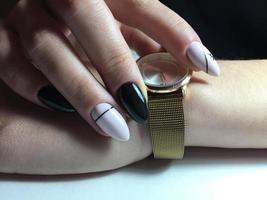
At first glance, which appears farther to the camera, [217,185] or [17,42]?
[17,42]

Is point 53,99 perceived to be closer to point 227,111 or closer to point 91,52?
Result: point 91,52

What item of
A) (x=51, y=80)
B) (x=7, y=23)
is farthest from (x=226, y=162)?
(x=7, y=23)

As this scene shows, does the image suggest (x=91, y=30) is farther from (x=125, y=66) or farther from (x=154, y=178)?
(x=154, y=178)

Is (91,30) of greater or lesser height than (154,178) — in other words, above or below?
above

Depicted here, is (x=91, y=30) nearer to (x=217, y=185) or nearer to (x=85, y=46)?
(x=85, y=46)

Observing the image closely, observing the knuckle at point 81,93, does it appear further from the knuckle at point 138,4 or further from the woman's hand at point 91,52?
the knuckle at point 138,4

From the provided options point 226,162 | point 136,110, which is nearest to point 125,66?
point 136,110

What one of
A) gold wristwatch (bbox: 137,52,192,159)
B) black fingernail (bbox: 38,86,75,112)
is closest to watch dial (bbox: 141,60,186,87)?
gold wristwatch (bbox: 137,52,192,159)
